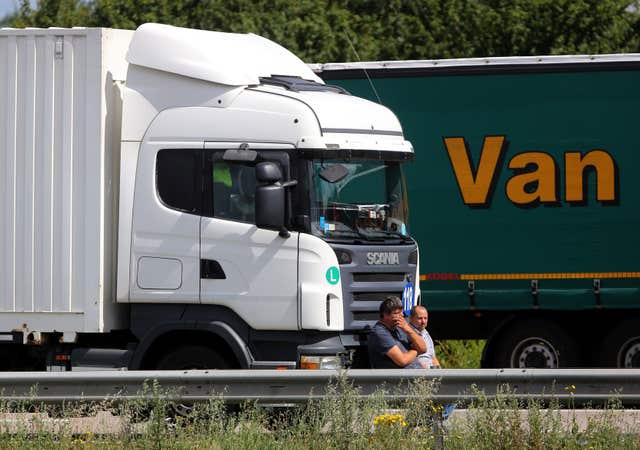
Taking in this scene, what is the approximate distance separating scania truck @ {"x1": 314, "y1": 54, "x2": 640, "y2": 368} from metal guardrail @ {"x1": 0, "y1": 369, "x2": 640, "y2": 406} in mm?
6068

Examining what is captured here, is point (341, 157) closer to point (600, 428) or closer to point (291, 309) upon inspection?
point (291, 309)

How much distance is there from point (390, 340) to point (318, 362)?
0.64 metres

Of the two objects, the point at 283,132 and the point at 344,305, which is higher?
the point at 283,132

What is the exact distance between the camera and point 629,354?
603 inches

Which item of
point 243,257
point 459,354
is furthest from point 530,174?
point 243,257

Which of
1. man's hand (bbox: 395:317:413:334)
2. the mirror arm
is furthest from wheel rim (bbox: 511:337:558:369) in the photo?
the mirror arm

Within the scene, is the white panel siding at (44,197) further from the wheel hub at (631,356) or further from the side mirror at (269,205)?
the wheel hub at (631,356)

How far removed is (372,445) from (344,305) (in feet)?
8.75

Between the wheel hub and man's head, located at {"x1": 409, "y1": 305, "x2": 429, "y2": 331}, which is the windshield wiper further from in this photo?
the wheel hub

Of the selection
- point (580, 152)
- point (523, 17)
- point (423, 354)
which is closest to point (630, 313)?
point (580, 152)

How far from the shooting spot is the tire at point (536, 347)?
15422 mm

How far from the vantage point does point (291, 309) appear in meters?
11.1

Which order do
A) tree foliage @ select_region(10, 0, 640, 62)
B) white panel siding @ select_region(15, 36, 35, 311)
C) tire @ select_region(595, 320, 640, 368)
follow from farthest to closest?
1. tree foliage @ select_region(10, 0, 640, 62)
2. tire @ select_region(595, 320, 640, 368)
3. white panel siding @ select_region(15, 36, 35, 311)

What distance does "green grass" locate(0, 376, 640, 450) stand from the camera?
8.67 meters
